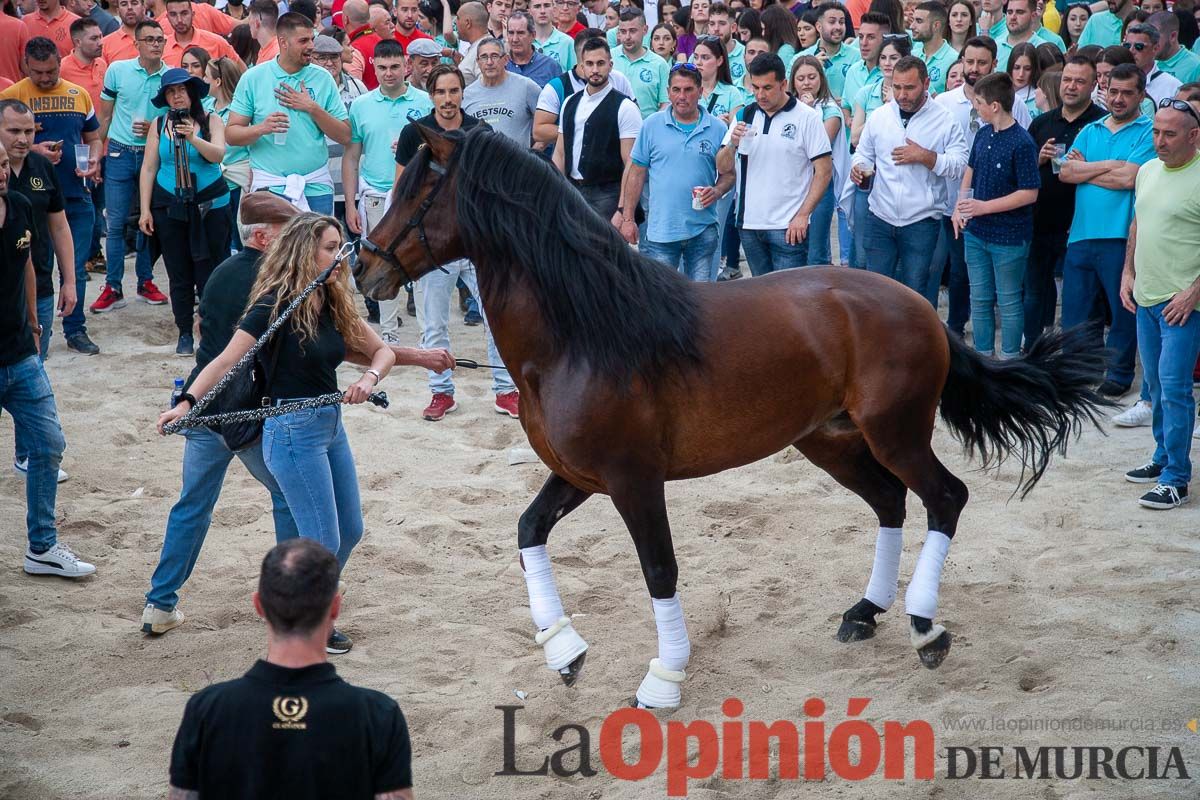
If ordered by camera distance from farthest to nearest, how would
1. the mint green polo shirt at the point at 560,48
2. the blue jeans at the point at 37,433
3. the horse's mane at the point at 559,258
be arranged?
1. the mint green polo shirt at the point at 560,48
2. the blue jeans at the point at 37,433
3. the horse's mane at the point at 559,258

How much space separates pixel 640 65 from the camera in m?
11.3

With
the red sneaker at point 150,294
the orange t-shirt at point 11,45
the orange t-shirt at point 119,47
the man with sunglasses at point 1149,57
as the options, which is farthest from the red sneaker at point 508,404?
the orange t-shirt at point 11,45

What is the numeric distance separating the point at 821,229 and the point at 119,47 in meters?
7.06

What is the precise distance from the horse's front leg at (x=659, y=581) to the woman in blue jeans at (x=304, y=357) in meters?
1.21

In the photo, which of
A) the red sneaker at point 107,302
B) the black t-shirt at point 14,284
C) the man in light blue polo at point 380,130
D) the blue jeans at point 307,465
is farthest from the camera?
the red sneaker at point 107,302

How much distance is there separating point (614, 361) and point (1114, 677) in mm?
2425

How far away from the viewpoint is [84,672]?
519 cm

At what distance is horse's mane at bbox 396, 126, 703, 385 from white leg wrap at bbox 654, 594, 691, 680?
3.09 feet

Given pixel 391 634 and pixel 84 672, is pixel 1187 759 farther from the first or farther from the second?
pixel 84 672

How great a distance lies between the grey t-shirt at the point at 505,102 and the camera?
9.55 metres

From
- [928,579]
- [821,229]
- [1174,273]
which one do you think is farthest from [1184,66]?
[928,579]

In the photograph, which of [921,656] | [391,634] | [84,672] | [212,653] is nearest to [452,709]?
[391,634]

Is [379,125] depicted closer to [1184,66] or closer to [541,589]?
[541,589]

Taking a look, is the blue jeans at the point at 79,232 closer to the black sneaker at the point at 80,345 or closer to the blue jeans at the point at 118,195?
the black sneaker at the point at 80,345
